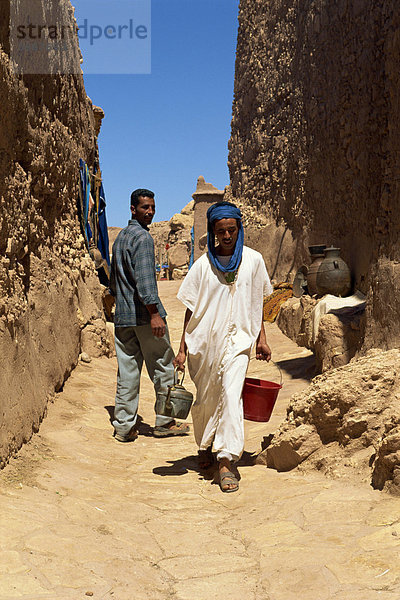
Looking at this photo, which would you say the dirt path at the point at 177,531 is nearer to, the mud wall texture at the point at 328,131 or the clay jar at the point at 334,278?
the mud wall texture at the point at 328,131

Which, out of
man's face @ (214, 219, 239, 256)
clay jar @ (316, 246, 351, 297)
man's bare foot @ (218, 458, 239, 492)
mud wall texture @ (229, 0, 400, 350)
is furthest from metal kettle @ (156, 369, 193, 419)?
clay jar @ (316, 246, 351, 297)

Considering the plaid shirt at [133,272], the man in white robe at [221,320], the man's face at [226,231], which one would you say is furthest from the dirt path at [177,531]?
the man's face at [226,231]

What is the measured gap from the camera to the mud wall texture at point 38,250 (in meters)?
3.17

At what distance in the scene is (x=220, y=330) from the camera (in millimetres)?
3250

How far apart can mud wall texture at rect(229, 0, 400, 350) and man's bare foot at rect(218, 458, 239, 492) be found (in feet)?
8.01

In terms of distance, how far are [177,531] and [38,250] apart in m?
2.48

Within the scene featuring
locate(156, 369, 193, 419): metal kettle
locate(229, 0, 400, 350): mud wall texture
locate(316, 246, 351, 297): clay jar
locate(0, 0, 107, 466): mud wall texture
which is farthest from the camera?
locate(316, 246, 351, 297): clay jar

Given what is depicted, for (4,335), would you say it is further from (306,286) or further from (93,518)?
(306,286)

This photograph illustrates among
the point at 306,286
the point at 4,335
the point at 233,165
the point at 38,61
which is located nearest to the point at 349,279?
the point at 306,286

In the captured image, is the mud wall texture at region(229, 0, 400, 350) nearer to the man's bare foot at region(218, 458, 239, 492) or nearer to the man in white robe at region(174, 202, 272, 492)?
the man in white robe at region(174, 202, 272, 492)

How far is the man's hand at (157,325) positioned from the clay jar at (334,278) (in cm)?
402

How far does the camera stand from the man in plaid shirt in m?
4.07

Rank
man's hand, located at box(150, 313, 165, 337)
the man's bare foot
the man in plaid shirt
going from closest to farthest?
the man's bare foot, man's hand, located at box(150, 313, 165, 337), the man in plaid shirt

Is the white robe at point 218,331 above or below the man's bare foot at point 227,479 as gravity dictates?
above
